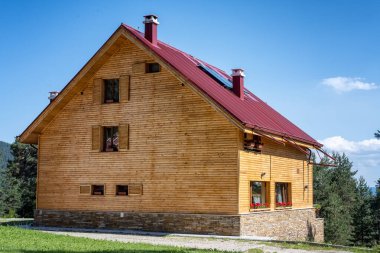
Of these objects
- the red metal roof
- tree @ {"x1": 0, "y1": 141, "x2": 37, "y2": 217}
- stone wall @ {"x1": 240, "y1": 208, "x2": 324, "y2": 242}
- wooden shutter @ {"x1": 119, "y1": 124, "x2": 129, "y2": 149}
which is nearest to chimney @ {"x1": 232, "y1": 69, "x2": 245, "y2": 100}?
the red metal roof

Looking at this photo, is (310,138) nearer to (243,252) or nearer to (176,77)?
(176,77)

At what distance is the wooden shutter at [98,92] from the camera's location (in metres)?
26.6

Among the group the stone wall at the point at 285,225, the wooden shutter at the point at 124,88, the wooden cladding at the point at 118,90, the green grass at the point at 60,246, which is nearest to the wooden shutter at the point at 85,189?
the wooden cladding at the point at 118,90

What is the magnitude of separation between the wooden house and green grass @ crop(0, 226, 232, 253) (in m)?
5.84

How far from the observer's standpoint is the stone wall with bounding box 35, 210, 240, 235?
22484 millimetres

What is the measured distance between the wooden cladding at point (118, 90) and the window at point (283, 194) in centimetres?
945

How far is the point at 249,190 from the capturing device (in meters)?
23.6

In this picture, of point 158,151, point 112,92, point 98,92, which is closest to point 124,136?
point 158,151

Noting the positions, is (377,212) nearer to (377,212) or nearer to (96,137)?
(377,212)

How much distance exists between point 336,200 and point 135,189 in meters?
33.8

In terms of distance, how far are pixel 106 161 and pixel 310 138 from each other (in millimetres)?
12830

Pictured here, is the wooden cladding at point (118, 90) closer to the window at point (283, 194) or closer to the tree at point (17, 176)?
the window at point (283, 194)

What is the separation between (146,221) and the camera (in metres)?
24.3

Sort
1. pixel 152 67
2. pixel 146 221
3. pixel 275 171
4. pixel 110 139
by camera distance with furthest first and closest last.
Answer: pixel 275 171, pixel 110 139, pixel 152 67, pixel 146 221
